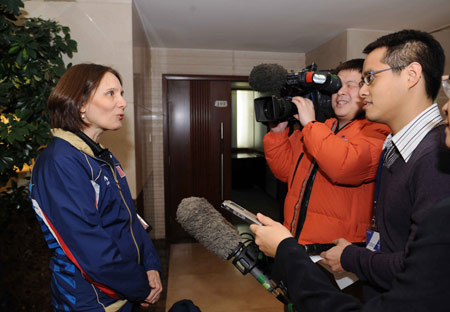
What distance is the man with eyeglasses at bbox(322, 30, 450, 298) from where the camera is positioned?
0.77 metres

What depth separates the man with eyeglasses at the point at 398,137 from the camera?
767mm

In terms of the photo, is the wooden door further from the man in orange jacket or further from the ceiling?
the man in orange jacket

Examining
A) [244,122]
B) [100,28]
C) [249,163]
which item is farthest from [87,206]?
[244,122]

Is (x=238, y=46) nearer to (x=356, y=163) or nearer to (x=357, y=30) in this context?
(x=357, y=30)

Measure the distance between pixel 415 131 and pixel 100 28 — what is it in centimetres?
232

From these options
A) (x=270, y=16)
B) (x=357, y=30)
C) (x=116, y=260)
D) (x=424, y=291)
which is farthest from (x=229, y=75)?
(x=424, y=291)

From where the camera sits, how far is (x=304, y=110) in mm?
1259

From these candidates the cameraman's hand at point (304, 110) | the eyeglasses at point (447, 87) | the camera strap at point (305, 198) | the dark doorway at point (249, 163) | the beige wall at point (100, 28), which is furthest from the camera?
the dark doorway at point (249, 163)

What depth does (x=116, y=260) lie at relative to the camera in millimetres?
1051

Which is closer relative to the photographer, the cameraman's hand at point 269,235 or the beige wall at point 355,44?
the cameraman's hand at point 269,235

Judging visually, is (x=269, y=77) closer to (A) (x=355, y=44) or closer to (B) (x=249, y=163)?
(A) (x=355, y=44)

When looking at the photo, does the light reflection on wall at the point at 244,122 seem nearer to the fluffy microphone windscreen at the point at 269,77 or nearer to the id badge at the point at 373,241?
the fluffy microphone windscreen at the point at 269,77

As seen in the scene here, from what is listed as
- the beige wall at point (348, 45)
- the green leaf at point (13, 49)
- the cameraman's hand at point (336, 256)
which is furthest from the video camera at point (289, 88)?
the beige wall at point (348, 45)

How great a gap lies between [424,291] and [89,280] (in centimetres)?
103
